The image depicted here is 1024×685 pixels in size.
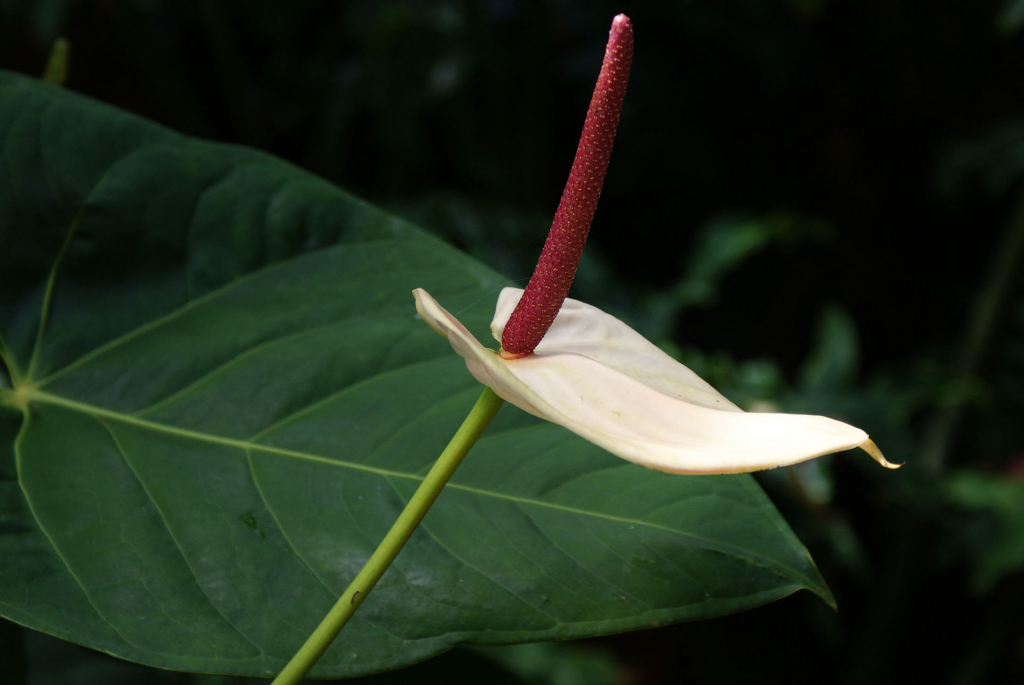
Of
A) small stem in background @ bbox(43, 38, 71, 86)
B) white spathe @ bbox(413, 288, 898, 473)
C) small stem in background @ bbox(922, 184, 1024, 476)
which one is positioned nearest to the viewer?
white spathe @ bbox(413, 288, 898, 473)

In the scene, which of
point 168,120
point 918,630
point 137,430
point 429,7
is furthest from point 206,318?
point 918,630

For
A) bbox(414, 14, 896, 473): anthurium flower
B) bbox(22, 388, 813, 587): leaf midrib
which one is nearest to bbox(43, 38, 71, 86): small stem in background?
bbox(22, 388, 813, 587): leaf midrib

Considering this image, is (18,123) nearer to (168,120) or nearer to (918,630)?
(168,120)

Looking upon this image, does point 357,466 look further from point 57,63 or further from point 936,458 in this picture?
point 936,458

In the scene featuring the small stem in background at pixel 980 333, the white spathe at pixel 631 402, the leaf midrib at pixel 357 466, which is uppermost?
the small stem in background at pixel 980 333

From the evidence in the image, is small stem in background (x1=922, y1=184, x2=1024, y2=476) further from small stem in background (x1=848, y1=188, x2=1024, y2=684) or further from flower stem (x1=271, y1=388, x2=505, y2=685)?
flower stem (x1=271, y1=388, x2=505, y2=685)

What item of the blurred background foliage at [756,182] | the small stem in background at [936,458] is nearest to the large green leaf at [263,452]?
the blurred background foliage at [756,182]

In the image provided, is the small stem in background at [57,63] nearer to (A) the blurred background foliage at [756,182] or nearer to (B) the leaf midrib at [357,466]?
(B) the leaf midrib at [357,466]
